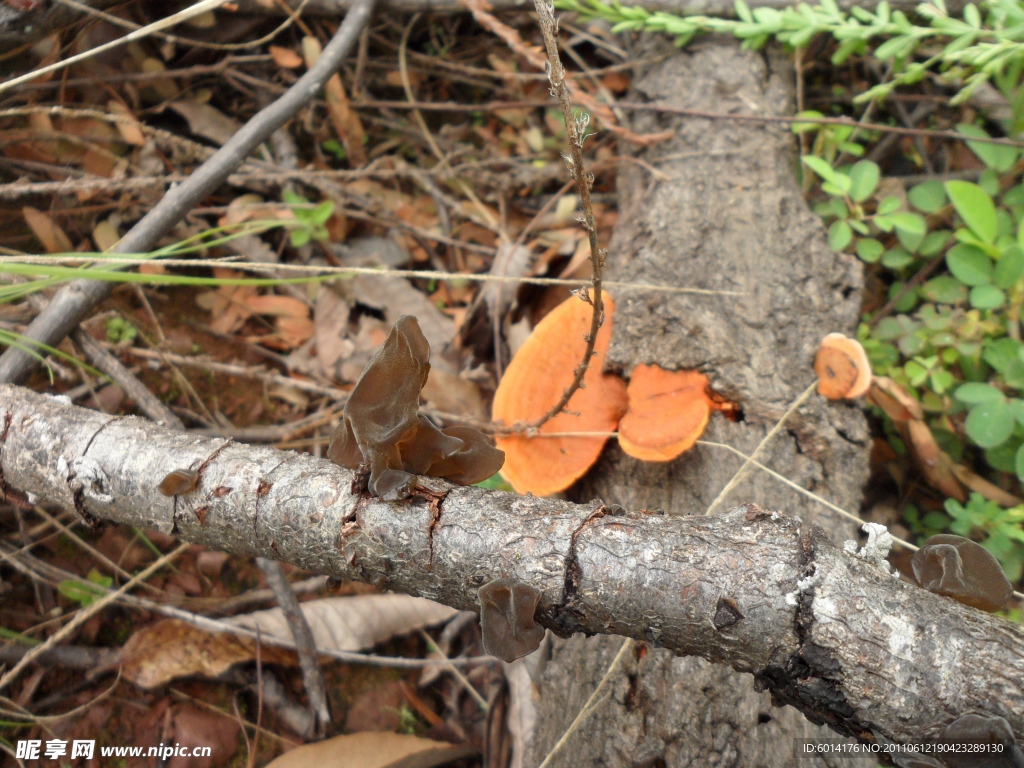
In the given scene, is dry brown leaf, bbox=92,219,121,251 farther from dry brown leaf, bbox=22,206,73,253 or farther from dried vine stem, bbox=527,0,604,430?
dried vine stem, bbox=527,0,604,430

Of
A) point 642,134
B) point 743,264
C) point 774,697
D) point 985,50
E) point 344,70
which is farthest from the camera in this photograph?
point 344,70

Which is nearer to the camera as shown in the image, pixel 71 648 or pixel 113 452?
pixel 113 452

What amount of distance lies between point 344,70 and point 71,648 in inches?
133

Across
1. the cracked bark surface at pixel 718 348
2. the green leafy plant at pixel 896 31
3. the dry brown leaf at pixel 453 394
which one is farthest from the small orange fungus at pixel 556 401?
the green leafy plant at pixel 896 31

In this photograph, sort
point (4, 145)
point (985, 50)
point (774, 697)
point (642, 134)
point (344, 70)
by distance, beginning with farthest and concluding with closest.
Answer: point (344, 70)
point (642, 134)
point (4, 145)
point (985, 50)
point (774, 697)

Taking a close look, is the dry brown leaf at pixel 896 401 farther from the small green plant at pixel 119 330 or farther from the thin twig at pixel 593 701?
the small green plant at pixel 119 330

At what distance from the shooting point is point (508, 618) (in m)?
1.40

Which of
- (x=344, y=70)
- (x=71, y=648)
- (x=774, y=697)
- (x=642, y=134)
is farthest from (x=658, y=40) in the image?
(x=71, y=648)

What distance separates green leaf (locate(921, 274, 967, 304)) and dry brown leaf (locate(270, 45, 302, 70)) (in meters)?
3.59

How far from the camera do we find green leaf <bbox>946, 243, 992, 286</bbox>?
253cm

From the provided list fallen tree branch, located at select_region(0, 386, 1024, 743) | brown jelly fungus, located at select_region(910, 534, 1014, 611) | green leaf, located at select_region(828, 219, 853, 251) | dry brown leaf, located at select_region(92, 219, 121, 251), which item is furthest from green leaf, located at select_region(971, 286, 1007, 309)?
dry brown leaf, located at select_region(92, 219, 121, 251)

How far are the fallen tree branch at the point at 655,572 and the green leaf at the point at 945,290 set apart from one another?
6.42 feet

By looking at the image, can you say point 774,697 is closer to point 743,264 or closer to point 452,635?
point 452,635

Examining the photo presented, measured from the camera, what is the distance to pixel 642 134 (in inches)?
127
